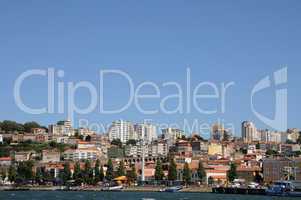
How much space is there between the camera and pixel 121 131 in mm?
154375

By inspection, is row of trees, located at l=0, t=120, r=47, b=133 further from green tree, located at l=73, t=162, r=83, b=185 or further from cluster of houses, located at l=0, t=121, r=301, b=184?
green tree, located at l=73, t=162, r=83, b=185

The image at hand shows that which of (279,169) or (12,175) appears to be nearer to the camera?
(12,175)

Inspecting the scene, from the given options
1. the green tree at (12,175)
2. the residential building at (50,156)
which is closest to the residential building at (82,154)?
the residential building at (50,156)

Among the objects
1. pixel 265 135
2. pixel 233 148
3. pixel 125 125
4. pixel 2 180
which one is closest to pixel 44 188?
pixel 2 180

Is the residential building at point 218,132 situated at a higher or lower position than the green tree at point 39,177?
higher

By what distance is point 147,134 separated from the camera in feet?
515

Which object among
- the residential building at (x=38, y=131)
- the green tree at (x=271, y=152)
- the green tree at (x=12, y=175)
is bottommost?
the green tree at (x=12, y=175)

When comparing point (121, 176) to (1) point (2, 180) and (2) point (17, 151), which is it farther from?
(2) point (17, 151)

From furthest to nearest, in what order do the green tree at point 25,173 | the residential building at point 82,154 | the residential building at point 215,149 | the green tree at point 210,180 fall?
the residential building at point 215,149, the residential building at point 82,154, the green tree at point 210,180, the green tree at point 25,173

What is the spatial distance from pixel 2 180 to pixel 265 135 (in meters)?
95.1

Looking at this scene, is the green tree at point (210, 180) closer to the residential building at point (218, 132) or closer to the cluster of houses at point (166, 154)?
the cluster of houses at point (166, 154)

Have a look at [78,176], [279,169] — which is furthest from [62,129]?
[78,176]

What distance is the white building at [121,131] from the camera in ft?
502

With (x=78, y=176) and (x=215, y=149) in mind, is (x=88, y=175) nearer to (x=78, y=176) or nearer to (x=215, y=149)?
(x=78, y=176)
